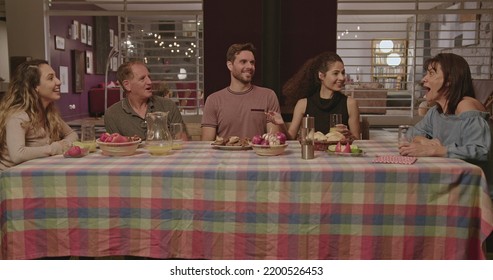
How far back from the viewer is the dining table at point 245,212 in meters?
1.88

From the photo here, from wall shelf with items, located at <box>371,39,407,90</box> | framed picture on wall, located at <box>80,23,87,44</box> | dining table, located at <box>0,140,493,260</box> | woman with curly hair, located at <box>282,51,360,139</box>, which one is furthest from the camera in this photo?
framed picture on wall, located at <box>80,23,87,44</box>

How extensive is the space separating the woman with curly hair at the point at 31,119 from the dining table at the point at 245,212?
0.92ft

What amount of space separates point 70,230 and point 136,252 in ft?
0.86

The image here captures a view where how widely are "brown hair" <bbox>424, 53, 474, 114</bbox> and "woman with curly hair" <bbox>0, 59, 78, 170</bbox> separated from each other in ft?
5.70

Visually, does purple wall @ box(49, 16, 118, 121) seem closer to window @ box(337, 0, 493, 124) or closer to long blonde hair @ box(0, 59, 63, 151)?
window @ box(337, 0, 493, 124)

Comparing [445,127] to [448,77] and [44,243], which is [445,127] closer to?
[448,77]

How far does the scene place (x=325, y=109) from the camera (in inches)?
120

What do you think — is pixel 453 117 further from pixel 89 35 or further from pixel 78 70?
pixel 89 35

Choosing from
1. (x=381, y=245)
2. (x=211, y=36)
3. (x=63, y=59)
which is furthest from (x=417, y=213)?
(x=63, y=59)

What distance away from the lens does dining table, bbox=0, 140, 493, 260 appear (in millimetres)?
1882

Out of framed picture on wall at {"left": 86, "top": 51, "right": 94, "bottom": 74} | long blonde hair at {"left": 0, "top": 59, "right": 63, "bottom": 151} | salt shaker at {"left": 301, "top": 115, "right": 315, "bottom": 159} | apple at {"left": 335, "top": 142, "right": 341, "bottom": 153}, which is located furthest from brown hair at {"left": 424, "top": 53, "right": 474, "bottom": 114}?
framed picture on wall at {"left": 86, "top": 51, "right": 94, "bottom": 74}

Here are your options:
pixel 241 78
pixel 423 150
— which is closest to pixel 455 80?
pixel 423 150

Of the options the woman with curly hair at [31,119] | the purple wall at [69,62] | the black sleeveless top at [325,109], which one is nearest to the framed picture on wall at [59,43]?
the purple wall at [69,62]

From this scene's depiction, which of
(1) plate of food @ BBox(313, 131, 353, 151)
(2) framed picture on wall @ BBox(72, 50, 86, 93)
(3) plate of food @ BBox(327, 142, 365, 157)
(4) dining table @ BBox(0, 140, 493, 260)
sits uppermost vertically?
(2) framed picture on wall @ BBox(72, 50, 86, 93)
